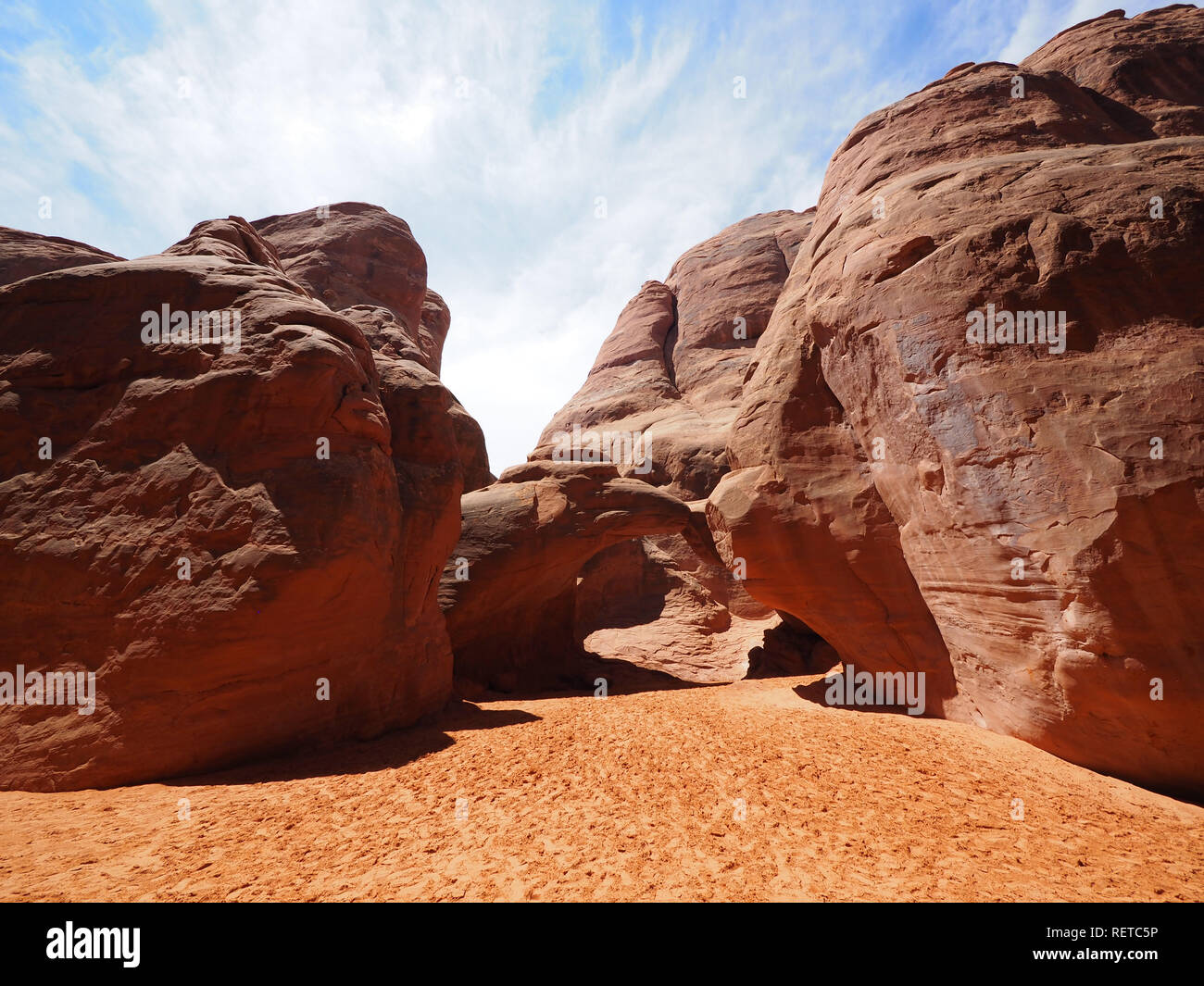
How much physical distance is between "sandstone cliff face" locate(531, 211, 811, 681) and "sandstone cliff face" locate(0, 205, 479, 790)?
9.03 m

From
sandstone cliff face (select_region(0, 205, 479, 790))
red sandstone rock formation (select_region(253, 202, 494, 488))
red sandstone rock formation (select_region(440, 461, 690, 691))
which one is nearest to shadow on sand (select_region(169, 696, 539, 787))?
sandstone cliff face (select_region(0, 205, 479, 790))

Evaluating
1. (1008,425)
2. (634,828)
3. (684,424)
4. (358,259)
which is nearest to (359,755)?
(634,828)

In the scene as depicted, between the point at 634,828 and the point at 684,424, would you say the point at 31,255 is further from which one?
the point at 684,424

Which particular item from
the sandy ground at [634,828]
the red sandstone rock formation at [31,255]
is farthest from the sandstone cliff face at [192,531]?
the red sandstone rock formation at [31,255]

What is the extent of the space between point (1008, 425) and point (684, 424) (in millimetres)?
15627

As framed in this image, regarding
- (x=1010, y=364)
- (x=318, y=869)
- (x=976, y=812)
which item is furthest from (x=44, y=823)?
(x=1010, y=364)

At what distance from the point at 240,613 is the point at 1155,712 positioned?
28.3 ft

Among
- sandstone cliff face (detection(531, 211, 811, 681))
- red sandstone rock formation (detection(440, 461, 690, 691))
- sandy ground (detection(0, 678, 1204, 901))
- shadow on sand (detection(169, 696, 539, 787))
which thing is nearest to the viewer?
sandy ground (detection(0, 678, 1204, 901))

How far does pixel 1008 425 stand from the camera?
225 inches

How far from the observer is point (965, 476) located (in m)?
6.12

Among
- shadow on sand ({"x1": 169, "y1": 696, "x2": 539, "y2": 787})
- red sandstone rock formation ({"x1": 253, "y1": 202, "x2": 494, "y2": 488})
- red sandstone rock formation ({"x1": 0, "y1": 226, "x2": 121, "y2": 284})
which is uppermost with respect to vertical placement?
red sandstone rock formation ({"x1": 253, "y1": 202, "x2": 494, "y2": 488})

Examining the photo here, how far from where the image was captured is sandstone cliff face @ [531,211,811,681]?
16469 millimetres

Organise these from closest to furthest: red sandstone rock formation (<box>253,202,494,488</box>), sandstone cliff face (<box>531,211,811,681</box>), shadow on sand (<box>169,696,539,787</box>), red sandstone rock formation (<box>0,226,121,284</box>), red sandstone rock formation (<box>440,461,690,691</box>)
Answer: shadow on sand (<box>169,696,539,787</box>), red sandstone rock formation (<box>0,226,121,284</box>), red sandstone rock formation (<box>440,461,690,691</box>), sandstone cliff face (<box>531,211,811,681</box>), red sandstone rock formation (<box>253,202,494,488</box>)

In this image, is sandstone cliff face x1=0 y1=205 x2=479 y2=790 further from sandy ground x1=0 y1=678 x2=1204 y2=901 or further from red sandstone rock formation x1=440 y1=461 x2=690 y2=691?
red sandstone rock formation x1=440 y1=461 x2=690 y2=691
